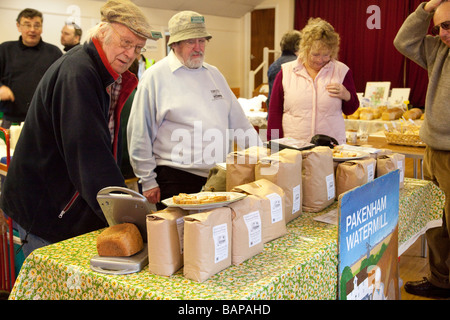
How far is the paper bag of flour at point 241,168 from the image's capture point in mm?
1728

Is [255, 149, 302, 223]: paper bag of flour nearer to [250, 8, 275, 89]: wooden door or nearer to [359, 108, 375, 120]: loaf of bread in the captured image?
[359, 108, 375, 120]: loaf of bread

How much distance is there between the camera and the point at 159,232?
123 cm

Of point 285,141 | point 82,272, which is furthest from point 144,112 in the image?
point 82,272

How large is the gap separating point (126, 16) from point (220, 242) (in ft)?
2.59

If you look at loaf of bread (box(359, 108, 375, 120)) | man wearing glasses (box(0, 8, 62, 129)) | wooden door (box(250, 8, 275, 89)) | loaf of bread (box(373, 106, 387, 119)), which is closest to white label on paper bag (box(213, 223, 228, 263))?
man wearing glasses (box(0, 8, 62, 129))

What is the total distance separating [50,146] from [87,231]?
0.33m

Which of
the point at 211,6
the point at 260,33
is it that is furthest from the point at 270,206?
the point at 260,33

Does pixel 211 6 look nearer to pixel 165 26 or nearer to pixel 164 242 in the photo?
pixel 165 26

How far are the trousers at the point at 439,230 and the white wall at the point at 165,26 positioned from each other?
18.9 feet

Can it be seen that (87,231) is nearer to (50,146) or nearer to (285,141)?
(50,146)

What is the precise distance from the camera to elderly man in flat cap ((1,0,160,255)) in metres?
1.45

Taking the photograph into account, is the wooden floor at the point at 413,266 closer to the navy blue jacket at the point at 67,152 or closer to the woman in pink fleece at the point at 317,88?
the woman in pink fleece at the point at 317,88

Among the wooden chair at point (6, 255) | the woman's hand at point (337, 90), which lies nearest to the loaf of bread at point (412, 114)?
the woman's hand at point (337, 90)

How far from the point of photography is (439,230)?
2656 mm
